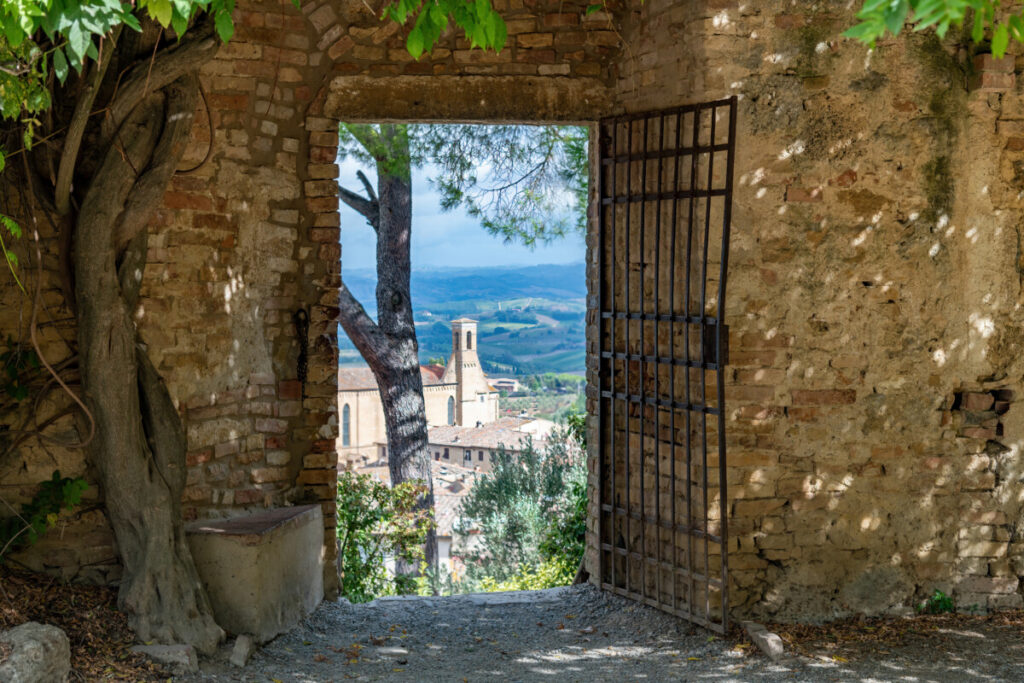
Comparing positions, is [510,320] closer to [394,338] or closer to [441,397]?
[441,397]

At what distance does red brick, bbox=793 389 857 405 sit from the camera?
4.41 metres

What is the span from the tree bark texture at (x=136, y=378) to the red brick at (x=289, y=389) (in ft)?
2.04

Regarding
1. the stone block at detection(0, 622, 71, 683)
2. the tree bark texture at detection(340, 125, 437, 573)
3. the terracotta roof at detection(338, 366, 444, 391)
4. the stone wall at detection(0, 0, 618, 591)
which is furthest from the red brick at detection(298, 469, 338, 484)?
the terracotta roof at detection(338, 366, 444, 391)

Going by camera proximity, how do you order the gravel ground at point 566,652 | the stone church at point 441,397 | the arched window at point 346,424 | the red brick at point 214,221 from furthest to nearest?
1. the arched window at point 346,424
2. the stone church at point 441,397
3. the red brick at point 214,221
4. the gravel ground at point 566,652

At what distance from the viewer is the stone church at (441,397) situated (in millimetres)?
17562

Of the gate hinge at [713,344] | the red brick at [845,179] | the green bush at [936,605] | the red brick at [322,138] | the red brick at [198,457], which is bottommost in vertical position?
the green bush at [936,605]

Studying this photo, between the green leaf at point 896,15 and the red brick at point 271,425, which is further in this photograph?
the red brick at point 271,425

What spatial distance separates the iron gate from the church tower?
39.1ft

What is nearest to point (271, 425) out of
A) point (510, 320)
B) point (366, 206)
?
point (366, 206)

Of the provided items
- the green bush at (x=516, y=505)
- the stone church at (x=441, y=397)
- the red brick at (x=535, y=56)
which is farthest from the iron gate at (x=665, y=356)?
the stone church at (x=441, y=397)

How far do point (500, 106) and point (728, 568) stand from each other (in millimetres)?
2597

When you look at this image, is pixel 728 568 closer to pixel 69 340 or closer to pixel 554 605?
pixel 554 605

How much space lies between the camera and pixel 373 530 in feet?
24.6

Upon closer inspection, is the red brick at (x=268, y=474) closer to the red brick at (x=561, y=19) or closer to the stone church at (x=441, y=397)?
the red brick at (x=561, y=19)
